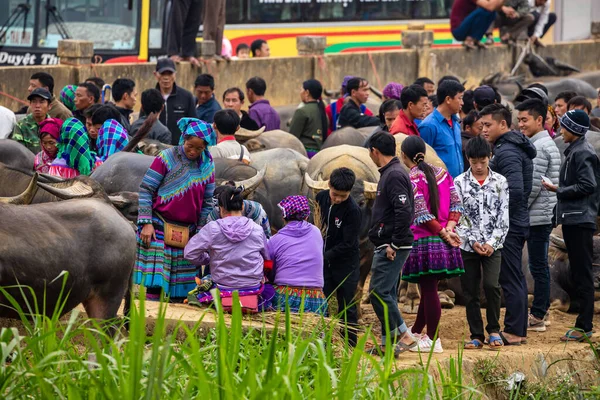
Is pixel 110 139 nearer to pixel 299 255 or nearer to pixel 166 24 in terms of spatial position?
pixel 299 255

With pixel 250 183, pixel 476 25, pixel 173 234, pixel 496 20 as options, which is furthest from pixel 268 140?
pixel 496 20

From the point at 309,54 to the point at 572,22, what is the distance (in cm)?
1267

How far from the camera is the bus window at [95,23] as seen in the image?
1919 centimetres

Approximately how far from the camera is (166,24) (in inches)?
804

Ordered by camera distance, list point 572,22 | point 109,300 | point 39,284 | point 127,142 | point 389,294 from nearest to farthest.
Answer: point 39,284
point 109,300
point 389,294
point 127,142
point 572,22

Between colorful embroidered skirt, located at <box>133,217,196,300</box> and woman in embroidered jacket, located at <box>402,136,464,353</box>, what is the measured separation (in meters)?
1.67

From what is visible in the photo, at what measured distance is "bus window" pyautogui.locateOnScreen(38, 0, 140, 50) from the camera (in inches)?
755

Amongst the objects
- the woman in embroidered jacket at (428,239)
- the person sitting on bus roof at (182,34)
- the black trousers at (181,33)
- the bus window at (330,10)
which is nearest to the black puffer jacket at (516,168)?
the woman in embroidered jacket at (428,239)

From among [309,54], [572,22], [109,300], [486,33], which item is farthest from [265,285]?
[572,22]

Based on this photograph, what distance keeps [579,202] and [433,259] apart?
149cm

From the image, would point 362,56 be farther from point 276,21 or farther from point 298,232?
point 298,232

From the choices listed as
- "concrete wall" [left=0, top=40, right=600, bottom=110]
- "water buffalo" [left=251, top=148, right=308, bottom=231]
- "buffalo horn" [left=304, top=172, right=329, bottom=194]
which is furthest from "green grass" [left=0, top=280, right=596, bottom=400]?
"concrete wall" [left=0, top=40, right=600, bottom=110]

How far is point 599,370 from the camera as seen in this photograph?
8.77 metres

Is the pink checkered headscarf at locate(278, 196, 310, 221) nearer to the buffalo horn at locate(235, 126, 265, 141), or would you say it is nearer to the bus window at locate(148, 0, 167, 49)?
the buffalo horn at locate(235, 126, 265, 141)
